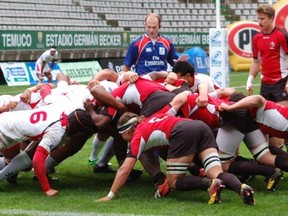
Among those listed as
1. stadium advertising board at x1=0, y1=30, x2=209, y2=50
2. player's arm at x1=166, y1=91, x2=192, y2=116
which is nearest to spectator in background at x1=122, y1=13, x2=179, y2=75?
player's arm at x1=166, y1=91, x2=192, y2=116

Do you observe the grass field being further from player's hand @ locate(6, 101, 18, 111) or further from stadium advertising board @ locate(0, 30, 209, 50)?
stadium advertising board @ locate(0, 30, 209, 50)

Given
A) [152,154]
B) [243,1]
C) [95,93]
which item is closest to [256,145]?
[152,154]

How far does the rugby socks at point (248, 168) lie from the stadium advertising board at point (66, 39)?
1913cm

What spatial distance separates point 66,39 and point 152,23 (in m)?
19.7

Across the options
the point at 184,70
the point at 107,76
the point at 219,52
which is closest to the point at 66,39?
the point at 219,52

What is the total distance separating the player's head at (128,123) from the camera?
7324 millimetres

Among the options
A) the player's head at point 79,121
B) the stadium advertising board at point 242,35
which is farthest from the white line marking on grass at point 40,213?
the stadium advertising board at point 242,35

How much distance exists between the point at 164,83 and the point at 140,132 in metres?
1.43

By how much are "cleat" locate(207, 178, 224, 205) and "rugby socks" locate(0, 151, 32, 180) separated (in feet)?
7.07

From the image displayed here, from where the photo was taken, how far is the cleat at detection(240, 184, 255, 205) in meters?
6.72

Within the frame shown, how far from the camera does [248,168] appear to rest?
7.66m

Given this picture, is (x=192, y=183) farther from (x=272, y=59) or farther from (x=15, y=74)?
(x=15, y=74)

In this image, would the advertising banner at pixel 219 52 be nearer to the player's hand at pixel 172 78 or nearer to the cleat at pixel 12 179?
the player's hand at pixel 172 78

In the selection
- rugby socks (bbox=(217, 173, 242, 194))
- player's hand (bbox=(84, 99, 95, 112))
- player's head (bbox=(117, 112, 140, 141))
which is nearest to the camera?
rugby socks (bbox=(217, 173, 242, 194))
